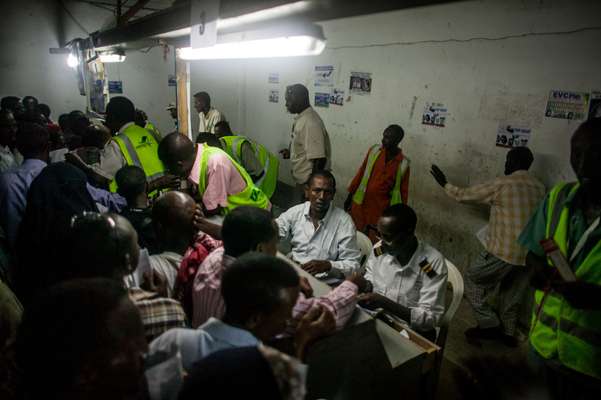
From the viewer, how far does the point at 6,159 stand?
147 inches

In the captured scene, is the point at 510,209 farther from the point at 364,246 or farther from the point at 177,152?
the point at 177,152

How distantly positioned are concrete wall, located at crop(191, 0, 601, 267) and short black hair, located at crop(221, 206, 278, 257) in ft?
11.0

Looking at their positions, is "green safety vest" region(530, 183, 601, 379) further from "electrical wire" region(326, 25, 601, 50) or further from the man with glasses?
"electrical wire" region(326, 25, 601, 50)

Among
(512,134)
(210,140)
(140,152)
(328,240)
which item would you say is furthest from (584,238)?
(210,140)

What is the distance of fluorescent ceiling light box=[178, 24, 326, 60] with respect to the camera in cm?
177

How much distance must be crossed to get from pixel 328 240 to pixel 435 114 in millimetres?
2774

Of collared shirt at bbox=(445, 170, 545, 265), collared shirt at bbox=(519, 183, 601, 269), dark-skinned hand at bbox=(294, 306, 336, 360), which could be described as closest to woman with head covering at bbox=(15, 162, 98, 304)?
dark-skinned hand at bbox=(294, 306, 336, 360)

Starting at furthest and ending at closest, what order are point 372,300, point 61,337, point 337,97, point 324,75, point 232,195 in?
1. point 324,75
2. point 337,97
3. point 232,195
4. point 372,300
5. point 61,337

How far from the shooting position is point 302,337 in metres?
1.34

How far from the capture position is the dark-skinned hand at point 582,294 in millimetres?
1571

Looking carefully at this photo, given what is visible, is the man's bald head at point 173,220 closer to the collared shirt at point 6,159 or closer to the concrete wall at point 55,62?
the collared shirt at point 6,159

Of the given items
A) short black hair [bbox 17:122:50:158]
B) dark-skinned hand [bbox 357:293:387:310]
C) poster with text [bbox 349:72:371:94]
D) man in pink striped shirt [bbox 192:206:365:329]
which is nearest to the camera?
man in pink striped shirt [bbox 192:206:365:329]

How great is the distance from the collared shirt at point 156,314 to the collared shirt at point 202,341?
0.21 m

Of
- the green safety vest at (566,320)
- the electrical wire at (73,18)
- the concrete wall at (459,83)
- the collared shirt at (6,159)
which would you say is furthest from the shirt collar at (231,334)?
the electrical wire at (73,18)
